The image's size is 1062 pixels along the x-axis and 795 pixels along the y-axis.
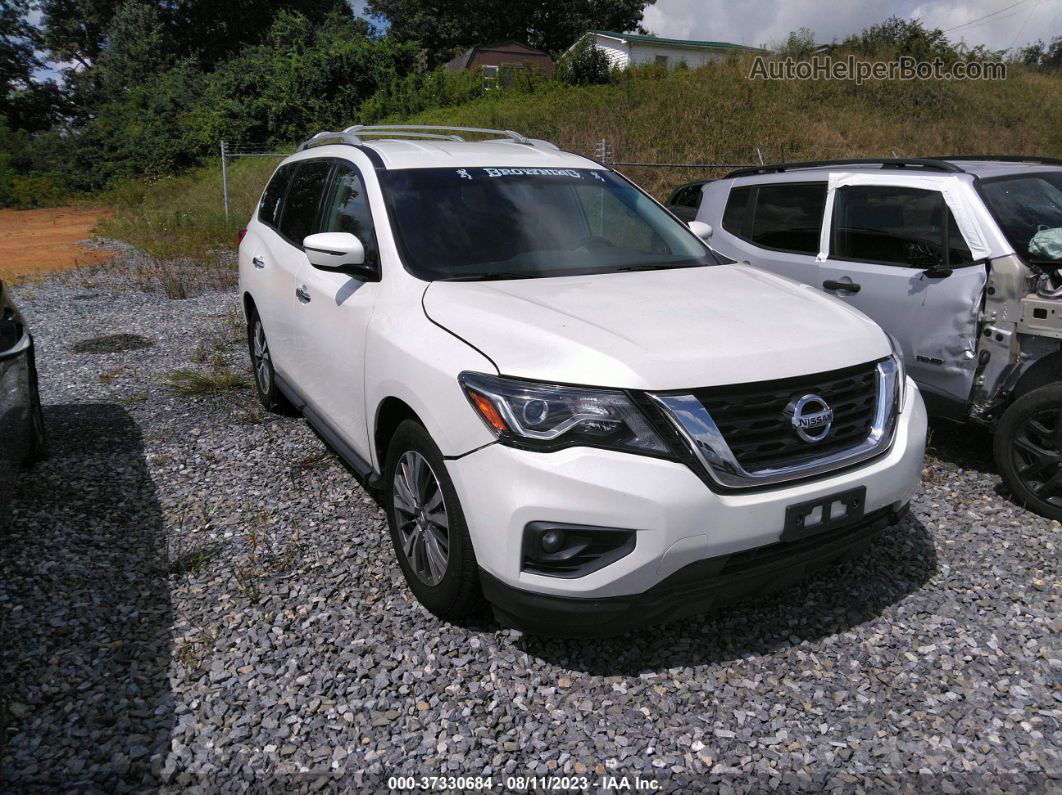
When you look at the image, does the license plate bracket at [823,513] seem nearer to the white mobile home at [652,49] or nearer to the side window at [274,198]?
the side window at [274,198]

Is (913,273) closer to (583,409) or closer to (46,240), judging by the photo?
(583,409)

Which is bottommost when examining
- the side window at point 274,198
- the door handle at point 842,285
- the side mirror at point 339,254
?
the door handle at point 842,285

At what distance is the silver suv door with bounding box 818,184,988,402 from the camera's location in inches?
171

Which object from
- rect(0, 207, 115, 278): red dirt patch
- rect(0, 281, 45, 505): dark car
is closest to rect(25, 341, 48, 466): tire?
rect(0, 281, 45, 505): dark car

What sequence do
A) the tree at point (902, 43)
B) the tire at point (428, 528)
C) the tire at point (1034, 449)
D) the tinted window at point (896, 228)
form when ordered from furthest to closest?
the tree at point (902, 43)
the tinted window at point (896, 228)
the tire at point (1034, 449)
the tire at point (428, 528)

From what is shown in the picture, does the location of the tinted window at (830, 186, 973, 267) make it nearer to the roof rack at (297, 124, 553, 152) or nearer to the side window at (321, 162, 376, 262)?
the roof rack at (297, 124, 553, 152)

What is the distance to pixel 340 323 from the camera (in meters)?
3.60

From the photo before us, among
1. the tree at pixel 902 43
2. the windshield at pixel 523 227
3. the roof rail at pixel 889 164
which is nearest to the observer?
the windshield at pixel 523 227

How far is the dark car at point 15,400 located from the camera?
3553mm

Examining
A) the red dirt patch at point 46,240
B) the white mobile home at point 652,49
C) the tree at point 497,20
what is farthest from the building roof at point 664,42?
the red dirt patch at point 46,240

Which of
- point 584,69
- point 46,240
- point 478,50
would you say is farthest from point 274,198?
point 478,50

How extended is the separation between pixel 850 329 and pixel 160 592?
10.2 feet

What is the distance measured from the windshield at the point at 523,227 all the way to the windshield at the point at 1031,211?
1894 millimetres

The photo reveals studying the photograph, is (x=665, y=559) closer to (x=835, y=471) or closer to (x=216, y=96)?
(x=835, y=471)
